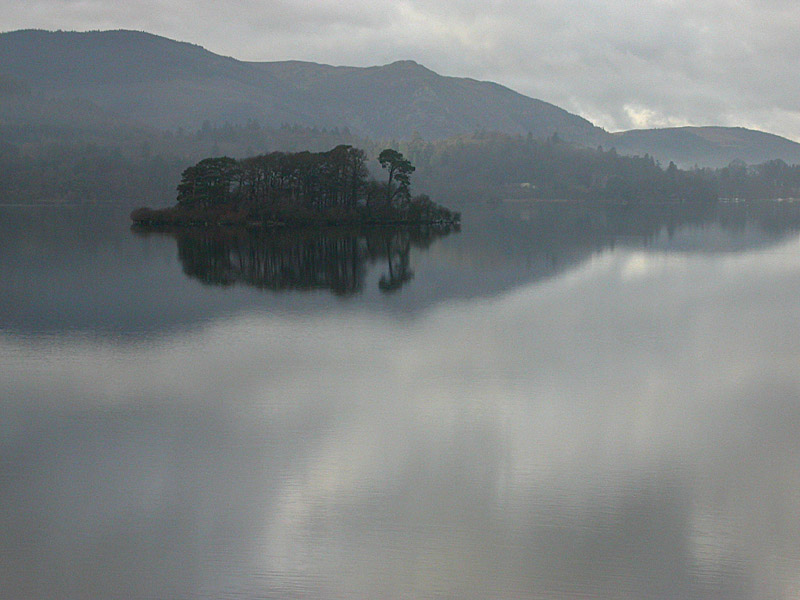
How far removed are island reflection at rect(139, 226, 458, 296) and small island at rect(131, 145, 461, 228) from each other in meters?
6.39

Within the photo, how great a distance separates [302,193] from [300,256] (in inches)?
1456

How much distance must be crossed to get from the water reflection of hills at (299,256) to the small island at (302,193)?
7.63 meters

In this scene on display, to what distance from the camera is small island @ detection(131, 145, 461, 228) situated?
260ft

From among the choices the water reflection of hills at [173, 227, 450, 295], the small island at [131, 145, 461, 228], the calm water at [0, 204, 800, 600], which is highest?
the small island at [131, 145, 461, 228]

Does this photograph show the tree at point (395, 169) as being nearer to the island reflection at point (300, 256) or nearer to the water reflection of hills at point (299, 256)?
the island reflection at point (300, 256)

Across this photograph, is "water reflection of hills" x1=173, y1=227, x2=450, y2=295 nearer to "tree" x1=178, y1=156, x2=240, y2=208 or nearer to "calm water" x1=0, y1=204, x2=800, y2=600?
"calm water" x1=0, y1=204, x2=800, y2=600

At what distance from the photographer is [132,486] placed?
506 inches

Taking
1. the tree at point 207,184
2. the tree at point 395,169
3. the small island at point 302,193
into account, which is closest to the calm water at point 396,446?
the small island at point 302,193

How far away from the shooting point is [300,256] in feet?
156

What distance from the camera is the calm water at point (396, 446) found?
10453 millimetres

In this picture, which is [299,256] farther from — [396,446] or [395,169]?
[395,169]

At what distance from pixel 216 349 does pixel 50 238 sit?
157 ft

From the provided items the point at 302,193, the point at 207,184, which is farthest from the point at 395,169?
the point at 207,184

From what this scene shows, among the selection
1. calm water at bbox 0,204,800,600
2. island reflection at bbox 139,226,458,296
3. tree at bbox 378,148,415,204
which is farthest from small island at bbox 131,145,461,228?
calm water at bbox 0,204,800,600
